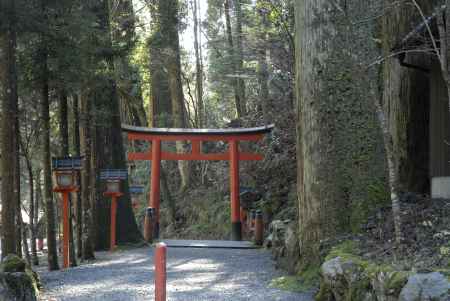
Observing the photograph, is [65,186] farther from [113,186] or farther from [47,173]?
[113,186]

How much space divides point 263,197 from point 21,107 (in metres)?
8.63

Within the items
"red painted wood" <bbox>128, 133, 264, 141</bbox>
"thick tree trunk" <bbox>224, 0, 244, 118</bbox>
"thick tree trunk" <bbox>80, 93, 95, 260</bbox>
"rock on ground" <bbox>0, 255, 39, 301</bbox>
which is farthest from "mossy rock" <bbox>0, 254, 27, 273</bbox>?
"thick tree trunk" <bbox>224, 0, 244, 118</bbox>

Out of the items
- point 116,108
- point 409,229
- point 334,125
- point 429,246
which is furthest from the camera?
point 116,108

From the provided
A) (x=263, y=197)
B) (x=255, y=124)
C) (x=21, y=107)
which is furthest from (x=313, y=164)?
(x=255, y=124)

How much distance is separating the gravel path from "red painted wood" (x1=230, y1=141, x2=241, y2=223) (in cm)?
514

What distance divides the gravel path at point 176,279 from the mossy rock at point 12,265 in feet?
2.35

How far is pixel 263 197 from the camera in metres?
20.9

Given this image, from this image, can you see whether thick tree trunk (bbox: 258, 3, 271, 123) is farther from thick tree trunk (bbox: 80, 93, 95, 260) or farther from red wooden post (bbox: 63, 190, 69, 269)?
red wooden post (bbox: 63, 190, 69, 269)

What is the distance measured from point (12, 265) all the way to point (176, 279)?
277 centimetres

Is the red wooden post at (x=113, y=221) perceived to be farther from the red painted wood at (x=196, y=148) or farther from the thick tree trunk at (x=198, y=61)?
the thick tree trunk at (x=198, y=61)

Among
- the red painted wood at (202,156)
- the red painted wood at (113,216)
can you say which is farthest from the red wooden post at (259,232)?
the red painted wood at (202,156)

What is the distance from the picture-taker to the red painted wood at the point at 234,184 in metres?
18.3

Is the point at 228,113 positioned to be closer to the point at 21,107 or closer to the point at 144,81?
the point at 144,81

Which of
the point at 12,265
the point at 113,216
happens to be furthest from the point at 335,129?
the point at 113,216
